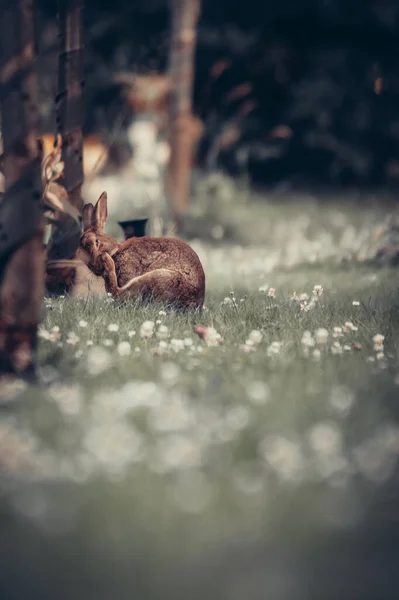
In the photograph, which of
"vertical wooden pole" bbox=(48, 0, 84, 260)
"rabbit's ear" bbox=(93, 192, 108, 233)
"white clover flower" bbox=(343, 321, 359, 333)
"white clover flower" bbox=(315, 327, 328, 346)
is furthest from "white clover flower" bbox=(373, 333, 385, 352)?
"vertical wooden pole" bbox=(48, 0, 84, 260)

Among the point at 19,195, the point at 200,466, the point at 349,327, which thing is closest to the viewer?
the point at 200,466

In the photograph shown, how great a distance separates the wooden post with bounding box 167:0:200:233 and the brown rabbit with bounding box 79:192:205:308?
5.03 m

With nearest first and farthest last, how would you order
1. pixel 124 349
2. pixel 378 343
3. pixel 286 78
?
pixel 124 349, pixel 378 343, pixel 286 78

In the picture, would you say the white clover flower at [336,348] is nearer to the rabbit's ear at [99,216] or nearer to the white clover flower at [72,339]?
the white clover flower at [72,339]

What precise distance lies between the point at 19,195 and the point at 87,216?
81.7 inches

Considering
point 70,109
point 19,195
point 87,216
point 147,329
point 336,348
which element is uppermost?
point 70,109

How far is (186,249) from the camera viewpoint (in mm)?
6148

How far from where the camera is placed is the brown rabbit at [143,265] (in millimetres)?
5945

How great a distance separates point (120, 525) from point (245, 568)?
54cm

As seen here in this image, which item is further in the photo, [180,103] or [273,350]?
[180,103]

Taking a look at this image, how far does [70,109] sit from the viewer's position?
668 centimetres

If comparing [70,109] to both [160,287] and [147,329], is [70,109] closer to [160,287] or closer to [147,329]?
[160,287]

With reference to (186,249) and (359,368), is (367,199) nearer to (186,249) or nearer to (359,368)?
(186,249)

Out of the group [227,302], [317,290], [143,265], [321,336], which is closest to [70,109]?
[143,265]
